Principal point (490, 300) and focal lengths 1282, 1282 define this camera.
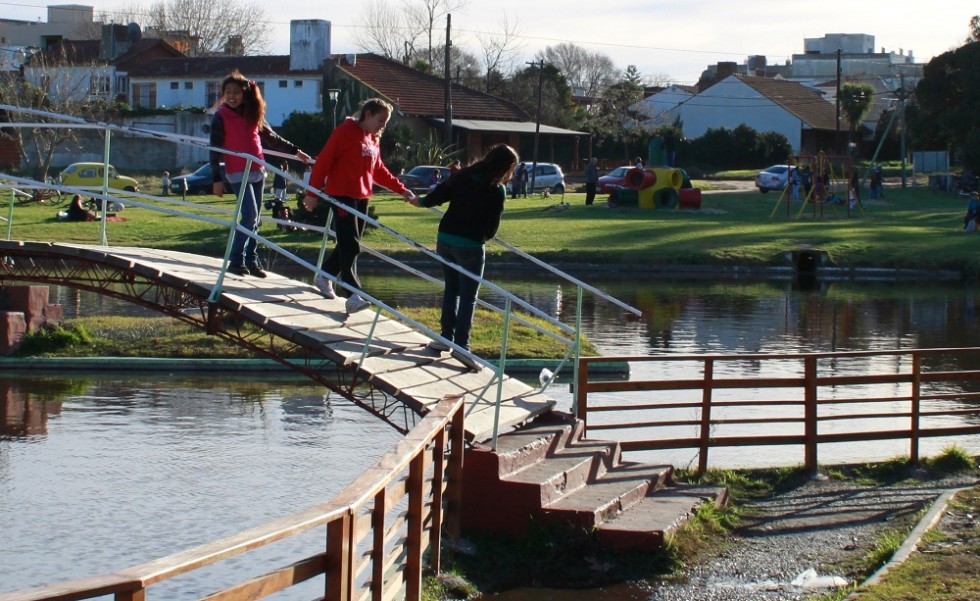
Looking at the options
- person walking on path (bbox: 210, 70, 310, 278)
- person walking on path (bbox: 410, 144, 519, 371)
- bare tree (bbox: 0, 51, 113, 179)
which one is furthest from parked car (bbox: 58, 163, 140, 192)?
person walking on path (bbox: 410, 144, 519, 371)

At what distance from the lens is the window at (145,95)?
245ft

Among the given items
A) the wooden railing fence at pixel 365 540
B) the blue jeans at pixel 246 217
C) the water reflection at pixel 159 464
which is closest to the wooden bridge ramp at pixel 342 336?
the blue jeans at pixel 246 217

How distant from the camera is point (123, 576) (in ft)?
12.0

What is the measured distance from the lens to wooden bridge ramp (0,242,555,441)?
9383 mm

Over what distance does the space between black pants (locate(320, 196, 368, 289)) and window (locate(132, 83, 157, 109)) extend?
67455mm

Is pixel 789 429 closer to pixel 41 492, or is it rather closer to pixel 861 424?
pixel 861 424

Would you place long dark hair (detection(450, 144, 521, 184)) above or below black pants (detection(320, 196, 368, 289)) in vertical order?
above

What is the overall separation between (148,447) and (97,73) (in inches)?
2169

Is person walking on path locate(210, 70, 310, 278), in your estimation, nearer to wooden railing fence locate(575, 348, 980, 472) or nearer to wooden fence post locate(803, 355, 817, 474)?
wooden railing fence locate(575, 348, 980, 472)

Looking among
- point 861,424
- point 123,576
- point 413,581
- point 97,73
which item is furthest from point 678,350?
point 97,73

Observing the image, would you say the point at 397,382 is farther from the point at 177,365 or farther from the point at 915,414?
the point at 177,365

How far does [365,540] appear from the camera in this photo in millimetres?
8664

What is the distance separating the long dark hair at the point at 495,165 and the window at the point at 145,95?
68.4 m

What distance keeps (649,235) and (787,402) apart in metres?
26.0
